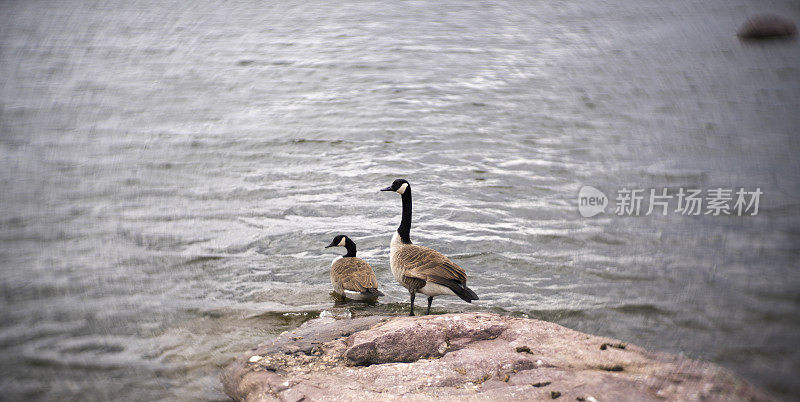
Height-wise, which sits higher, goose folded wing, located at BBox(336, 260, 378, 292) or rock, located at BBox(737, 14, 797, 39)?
rock, located at BBox(737, 14, 797, 39)

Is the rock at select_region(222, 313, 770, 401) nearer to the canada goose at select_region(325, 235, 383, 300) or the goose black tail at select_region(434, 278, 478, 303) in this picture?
the goose black tail at select_region(434, 278, 478, 303)

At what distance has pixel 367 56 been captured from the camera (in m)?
19.7

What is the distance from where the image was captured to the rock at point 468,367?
461 centimetres

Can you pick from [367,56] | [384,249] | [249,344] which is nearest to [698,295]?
[384,249]

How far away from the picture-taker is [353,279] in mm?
7488

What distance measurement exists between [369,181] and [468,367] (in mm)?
6545

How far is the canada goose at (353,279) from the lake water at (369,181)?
23cm

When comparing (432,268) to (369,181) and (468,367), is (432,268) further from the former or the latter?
(369,181)

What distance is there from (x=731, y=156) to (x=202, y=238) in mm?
9618

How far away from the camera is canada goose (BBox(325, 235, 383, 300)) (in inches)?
292

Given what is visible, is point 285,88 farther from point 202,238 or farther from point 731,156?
point 731,156

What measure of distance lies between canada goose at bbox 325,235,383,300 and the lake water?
0.23 metres

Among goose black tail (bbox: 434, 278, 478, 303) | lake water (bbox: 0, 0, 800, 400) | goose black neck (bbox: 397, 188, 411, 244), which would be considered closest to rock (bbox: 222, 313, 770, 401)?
goose black tail (bbox: 434, 278, 478, 303)

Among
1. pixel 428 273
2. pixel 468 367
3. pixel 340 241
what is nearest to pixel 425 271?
pixel 428 273
